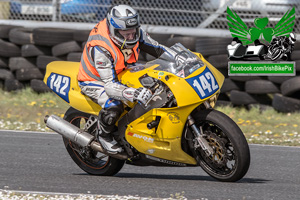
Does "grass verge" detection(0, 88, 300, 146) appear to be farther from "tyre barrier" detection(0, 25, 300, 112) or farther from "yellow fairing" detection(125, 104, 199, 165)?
"yellow fairing" detection(125, 104, 199, 165)

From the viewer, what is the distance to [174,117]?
225 inches

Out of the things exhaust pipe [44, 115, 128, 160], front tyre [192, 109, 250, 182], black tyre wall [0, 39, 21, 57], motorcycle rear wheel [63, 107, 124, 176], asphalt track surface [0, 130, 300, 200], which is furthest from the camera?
black tyre wall [0, 39, 21, 57]

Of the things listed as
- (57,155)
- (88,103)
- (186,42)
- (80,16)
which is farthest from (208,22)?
(88,103)

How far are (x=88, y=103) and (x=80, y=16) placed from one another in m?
6.42

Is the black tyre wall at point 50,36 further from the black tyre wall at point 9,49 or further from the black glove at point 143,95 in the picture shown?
the black glove at point 143,95

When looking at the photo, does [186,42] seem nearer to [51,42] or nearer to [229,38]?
[229,38]

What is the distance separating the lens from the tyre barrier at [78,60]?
419 inches

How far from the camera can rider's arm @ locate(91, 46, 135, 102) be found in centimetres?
581

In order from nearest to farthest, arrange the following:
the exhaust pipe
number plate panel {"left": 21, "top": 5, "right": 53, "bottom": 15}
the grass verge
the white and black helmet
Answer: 1. the white and black helmet
2. the exhaust pipe
3. the grass verge
4. number plate panel {"left": 21, "top": 5, "right": 53, "bottom": 15}

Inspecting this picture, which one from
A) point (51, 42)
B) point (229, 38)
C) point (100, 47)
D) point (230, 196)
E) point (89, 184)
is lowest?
point (51, 42)

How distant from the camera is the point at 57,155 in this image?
775 cm

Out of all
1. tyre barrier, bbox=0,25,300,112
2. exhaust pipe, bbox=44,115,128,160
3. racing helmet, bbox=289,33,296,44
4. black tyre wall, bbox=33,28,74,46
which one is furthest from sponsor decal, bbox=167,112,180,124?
black tyre wall, bbox=33,28,74,46

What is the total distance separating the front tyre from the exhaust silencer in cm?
114

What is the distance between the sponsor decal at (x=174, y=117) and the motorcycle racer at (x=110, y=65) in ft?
1.16
